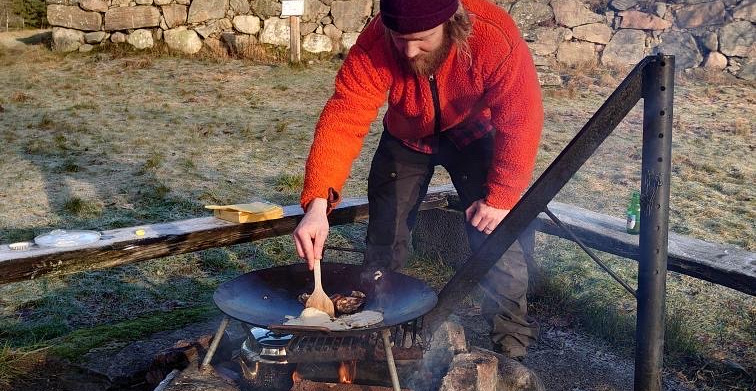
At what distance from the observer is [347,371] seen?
8.41ft

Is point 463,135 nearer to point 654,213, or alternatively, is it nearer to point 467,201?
point 467,201

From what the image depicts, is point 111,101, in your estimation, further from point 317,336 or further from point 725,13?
point 725,13

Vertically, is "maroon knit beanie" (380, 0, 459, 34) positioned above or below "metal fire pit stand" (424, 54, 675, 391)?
above

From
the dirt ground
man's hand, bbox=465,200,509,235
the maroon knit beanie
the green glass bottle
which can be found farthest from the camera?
the dirt ground

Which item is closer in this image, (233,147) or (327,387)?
(327,387)

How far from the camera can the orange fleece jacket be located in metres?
2.78

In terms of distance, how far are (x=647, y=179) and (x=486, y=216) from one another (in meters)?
0.72

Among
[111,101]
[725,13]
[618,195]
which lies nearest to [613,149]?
[618,195]

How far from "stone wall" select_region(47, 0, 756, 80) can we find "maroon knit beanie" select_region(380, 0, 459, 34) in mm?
8378

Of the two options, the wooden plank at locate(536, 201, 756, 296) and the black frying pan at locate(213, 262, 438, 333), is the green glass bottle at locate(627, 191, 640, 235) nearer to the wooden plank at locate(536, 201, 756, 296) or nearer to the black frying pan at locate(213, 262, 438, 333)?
the wooden plank at locate(536, 201, 756, 296)

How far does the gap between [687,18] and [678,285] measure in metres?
8.02

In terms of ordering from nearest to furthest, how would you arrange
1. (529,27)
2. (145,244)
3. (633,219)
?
(145,244)
(633,219)
(529,27)

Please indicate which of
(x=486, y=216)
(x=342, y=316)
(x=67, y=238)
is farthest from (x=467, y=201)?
(x=67, y=238)

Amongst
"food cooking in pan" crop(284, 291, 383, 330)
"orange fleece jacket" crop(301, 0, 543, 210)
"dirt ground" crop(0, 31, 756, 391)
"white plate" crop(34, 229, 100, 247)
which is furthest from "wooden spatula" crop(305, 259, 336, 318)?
"dirt ground" crop(0, 31, 756, 391)
